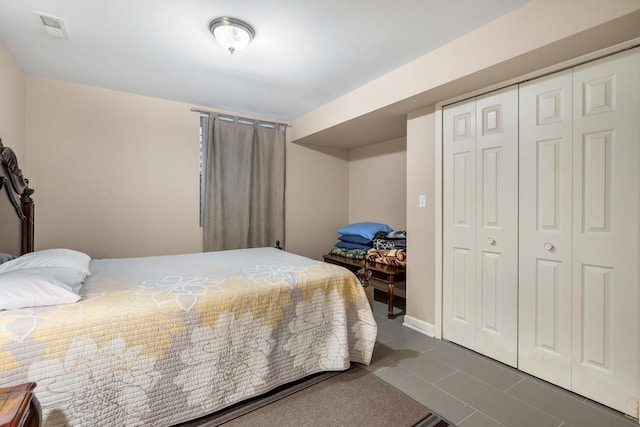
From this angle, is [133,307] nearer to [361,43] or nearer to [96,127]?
[361,43]

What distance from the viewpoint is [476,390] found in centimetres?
191

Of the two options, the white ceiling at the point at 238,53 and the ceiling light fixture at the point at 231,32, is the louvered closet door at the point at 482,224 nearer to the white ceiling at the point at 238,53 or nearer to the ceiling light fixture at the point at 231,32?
the white ceiling at the point at 238,53

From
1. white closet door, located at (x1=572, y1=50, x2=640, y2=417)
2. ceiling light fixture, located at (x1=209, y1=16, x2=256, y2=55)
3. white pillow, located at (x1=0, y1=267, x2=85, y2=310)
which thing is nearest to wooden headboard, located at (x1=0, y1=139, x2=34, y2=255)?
white pillow, located at (x1=0, y1=267, x2=85, y2=310)

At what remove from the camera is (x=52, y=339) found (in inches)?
49.5

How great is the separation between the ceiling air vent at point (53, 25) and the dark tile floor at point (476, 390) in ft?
10.4

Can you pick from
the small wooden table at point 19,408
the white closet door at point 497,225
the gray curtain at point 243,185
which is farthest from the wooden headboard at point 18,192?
the white closet door at point 497,225

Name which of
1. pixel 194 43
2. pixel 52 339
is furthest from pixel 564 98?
pixel 52 339

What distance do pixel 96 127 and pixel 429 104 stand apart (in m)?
3.27

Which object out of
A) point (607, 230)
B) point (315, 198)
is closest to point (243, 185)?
point (315, 198)

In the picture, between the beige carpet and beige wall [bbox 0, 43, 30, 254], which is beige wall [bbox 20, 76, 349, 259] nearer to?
beige wall [bbox 0, 43, 30, 254]

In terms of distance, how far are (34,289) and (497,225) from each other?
2.82 metres

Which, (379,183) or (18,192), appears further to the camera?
(379,183)

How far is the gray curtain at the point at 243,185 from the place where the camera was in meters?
3.60

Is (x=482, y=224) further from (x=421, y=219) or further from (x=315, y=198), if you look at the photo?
(x=315, y=198)
